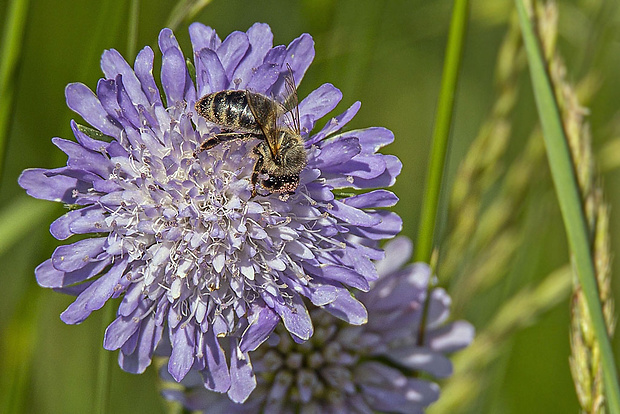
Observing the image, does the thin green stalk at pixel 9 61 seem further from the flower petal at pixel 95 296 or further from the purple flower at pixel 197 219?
the flower petal at pixel 95 296

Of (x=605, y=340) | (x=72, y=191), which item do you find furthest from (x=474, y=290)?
Result: (x=72, y=191)

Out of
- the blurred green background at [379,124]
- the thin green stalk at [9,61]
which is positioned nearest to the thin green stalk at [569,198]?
the blurred green background at [379,124]

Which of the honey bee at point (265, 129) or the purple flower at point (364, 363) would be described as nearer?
the honey bee at point (265, 129)

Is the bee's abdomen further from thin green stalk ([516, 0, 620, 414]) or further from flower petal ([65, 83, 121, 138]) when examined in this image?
thin green stalk ([516, 0, 620, 414])

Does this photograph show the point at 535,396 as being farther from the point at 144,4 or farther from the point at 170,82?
the point at 144,4

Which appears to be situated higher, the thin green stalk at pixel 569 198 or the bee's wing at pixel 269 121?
the bee's wing at pixel 269 121

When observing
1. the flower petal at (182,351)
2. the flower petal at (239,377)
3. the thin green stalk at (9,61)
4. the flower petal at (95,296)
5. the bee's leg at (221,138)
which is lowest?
the flower petal at (239,377)
